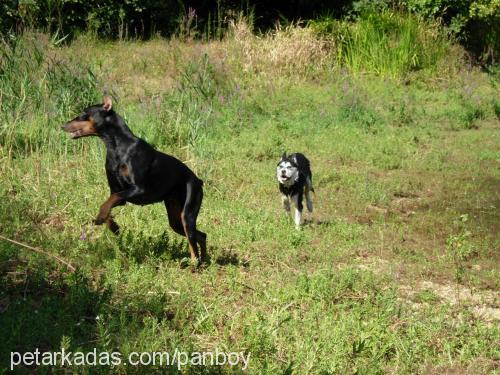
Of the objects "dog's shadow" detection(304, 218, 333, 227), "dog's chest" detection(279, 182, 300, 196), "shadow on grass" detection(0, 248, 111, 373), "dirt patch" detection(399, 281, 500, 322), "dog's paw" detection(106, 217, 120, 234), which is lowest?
"dog's shadow" detection(304, 218, 333, 227)

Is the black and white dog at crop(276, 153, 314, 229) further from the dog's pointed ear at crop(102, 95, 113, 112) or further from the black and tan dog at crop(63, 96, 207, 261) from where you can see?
the dog's pointed ear at crop(102, 95, 113, 112)

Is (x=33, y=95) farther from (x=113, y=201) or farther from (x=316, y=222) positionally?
(x=316, y=222)

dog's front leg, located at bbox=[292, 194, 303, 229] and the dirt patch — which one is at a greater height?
dog's front leg, located at bbox=[292, 194, 303, 229]

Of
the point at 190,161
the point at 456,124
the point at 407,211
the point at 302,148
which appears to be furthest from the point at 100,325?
the point at 456,124

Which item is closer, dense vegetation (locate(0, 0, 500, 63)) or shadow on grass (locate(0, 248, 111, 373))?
shadow on grass (locate(0, 248, 111, 373))

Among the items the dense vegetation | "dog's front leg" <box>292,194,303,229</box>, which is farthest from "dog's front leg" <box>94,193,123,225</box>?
the dense vegetation

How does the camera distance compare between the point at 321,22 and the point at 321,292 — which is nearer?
the point at 321,292

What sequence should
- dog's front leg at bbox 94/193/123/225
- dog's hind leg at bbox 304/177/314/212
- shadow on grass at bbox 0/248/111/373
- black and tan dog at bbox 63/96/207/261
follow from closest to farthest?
shadow on grass at bbox 0/248/111/373 < dog's front leg at bbox 94/193/123/225 < black and tan dog at bbox 63/96/207/261 < dog's hind leg at bbox 304/177/314/212

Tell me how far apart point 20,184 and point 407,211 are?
4807mm

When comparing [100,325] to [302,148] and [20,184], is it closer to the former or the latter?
[20,184]

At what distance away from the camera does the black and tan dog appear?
6.25m

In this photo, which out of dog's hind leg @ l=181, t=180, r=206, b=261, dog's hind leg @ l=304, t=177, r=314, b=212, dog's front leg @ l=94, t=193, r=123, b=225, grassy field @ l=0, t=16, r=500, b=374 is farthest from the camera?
dog's hind leg @ l=304, t=177, r=314, b=212

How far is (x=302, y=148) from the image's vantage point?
1220cm

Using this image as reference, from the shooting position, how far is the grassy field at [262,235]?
17.4 ft
